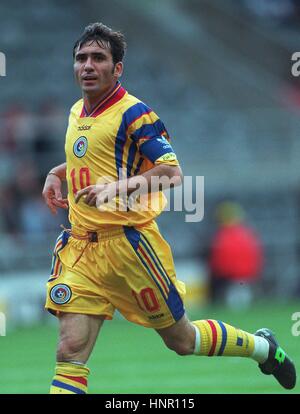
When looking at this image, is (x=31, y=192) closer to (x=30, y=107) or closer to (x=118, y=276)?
(x=30, y=107)

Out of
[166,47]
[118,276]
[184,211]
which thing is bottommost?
[118,276]

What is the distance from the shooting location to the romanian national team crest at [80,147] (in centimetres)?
771

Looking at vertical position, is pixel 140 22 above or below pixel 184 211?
above

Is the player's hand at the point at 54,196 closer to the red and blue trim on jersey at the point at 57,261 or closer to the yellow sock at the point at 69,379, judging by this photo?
the red and blue trim on jersey at the point at 57,261

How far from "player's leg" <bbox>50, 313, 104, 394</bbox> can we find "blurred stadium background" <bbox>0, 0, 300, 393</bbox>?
20.6 ft

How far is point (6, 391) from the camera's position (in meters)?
9.50

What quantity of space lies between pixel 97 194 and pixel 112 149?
572 mm

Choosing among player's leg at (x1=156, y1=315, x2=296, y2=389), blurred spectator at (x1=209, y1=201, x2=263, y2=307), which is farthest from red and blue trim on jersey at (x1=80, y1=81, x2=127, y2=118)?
blurred spectator at (x1=209, y1=201, x2=263, y2=307)

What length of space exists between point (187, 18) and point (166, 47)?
0.80 m

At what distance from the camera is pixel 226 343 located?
8141mm

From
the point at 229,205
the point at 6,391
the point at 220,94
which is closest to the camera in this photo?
the point at 6,391

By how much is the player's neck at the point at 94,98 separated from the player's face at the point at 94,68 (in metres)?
0.02

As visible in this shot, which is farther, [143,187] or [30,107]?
[30,107]
